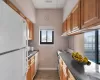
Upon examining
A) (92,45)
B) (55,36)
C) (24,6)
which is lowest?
(92,45)

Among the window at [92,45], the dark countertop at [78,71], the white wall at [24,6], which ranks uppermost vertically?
the white wall at [24,6]

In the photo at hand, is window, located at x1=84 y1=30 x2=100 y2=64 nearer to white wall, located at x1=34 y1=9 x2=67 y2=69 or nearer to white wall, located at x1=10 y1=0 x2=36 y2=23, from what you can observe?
white wall, located at x1=10 y1=0 x2=36 y2=23

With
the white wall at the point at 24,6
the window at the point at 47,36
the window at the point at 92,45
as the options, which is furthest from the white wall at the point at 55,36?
the window at the point at 92,45

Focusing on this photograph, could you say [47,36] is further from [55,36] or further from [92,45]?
[92,45]

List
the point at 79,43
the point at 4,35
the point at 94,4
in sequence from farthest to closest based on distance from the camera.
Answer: the point at 79,43 < the point at 94,4 < the point at 4,35

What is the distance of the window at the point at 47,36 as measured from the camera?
6.35m

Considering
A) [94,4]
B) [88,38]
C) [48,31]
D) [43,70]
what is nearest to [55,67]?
[43,70]

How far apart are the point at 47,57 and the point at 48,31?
120 cm

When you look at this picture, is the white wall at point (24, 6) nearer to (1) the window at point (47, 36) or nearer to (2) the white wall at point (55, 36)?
(2) the white wall at point (55, 36)

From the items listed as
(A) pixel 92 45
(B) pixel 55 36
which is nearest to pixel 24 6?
(A) pixel 92 45

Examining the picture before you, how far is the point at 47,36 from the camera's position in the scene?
6391 millimetres

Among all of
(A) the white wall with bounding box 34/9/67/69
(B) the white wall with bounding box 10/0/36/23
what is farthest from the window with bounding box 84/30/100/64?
(A) the white wall with bounding box 34/9/67/69

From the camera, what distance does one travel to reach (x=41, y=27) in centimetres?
621

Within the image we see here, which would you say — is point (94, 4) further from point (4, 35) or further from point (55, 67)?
point (55, 67)
